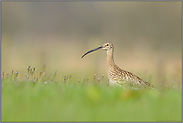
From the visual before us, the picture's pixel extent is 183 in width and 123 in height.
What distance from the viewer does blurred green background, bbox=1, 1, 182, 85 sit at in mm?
11898

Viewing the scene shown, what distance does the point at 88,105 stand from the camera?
4055mm

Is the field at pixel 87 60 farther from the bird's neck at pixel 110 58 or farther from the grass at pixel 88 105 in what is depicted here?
the bird's neck at pixel 110 58

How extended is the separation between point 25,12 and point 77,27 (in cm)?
450

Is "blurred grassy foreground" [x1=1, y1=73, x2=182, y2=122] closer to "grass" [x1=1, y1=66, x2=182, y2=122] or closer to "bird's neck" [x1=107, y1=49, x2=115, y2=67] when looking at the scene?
"grass" [x1=1, y1=66, x2=182, y2=122]

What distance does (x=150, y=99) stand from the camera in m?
4.23

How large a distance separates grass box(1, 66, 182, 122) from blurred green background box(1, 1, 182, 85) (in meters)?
4.62

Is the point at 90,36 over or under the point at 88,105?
over

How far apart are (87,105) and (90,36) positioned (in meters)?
13.5

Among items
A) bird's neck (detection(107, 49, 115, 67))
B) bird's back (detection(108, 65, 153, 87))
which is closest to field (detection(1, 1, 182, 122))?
bird's back (detection(108, 65, 153, 87))

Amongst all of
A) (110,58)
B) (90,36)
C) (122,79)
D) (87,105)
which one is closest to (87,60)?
(90,36)

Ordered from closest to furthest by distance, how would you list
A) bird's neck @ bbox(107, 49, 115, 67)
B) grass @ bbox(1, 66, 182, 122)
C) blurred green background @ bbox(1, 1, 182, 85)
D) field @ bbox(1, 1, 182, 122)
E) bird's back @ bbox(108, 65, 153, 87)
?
grass @ bbox(1, 66, 182, 122) → field @ bbox(1, 1, 182, 122) → bird's back @ bbox(108, 65, 153, 87) → bird's neck @ bbox(107, 49, 115, 67) → blurred green background @ bbox(1, 1, 182, 85)

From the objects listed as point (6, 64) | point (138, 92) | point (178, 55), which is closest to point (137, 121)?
point (138, 92)

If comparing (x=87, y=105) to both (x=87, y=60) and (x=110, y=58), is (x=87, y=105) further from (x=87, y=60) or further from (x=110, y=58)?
(x=87, y=60)

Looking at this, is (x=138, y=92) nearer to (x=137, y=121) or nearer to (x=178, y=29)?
(x=137, y=121)
